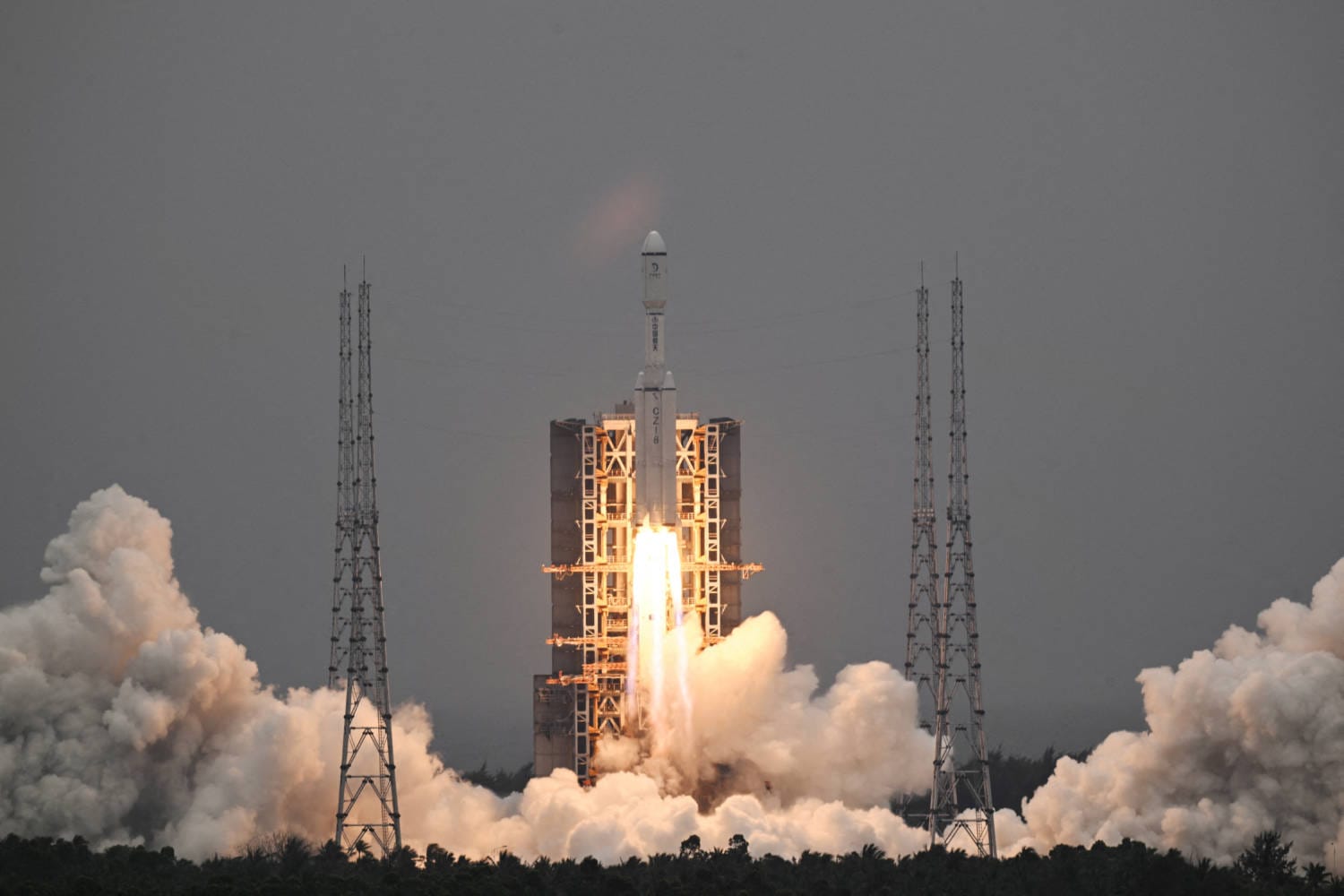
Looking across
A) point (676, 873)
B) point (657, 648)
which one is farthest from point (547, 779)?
point (676, 873)

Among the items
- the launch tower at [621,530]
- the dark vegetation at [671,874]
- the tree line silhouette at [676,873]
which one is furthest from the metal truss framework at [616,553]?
the dark vegetation at [671,874]

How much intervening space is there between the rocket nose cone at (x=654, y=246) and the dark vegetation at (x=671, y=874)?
19.4m

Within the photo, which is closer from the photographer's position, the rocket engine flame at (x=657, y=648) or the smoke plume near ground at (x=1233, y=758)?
the smoke plume near ground at (x=1233, y=758)

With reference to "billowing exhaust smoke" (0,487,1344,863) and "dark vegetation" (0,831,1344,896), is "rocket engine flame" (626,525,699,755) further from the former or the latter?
"dark vegetation" (0,831,1344,896)

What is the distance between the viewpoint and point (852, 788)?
8850 cm

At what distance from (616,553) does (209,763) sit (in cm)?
1370

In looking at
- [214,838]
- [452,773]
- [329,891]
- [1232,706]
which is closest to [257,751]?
[214,838]

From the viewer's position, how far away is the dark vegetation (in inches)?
2704

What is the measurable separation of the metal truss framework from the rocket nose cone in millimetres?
4538

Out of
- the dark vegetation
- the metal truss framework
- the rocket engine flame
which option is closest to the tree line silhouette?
the dark vegetation

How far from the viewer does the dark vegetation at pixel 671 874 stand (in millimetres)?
68688

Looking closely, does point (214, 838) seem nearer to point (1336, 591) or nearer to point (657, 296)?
point (657, 296)

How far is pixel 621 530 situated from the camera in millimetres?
91312

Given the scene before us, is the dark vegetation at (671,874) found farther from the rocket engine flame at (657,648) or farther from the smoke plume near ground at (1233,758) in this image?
the rocket engine flame at (657,648)
